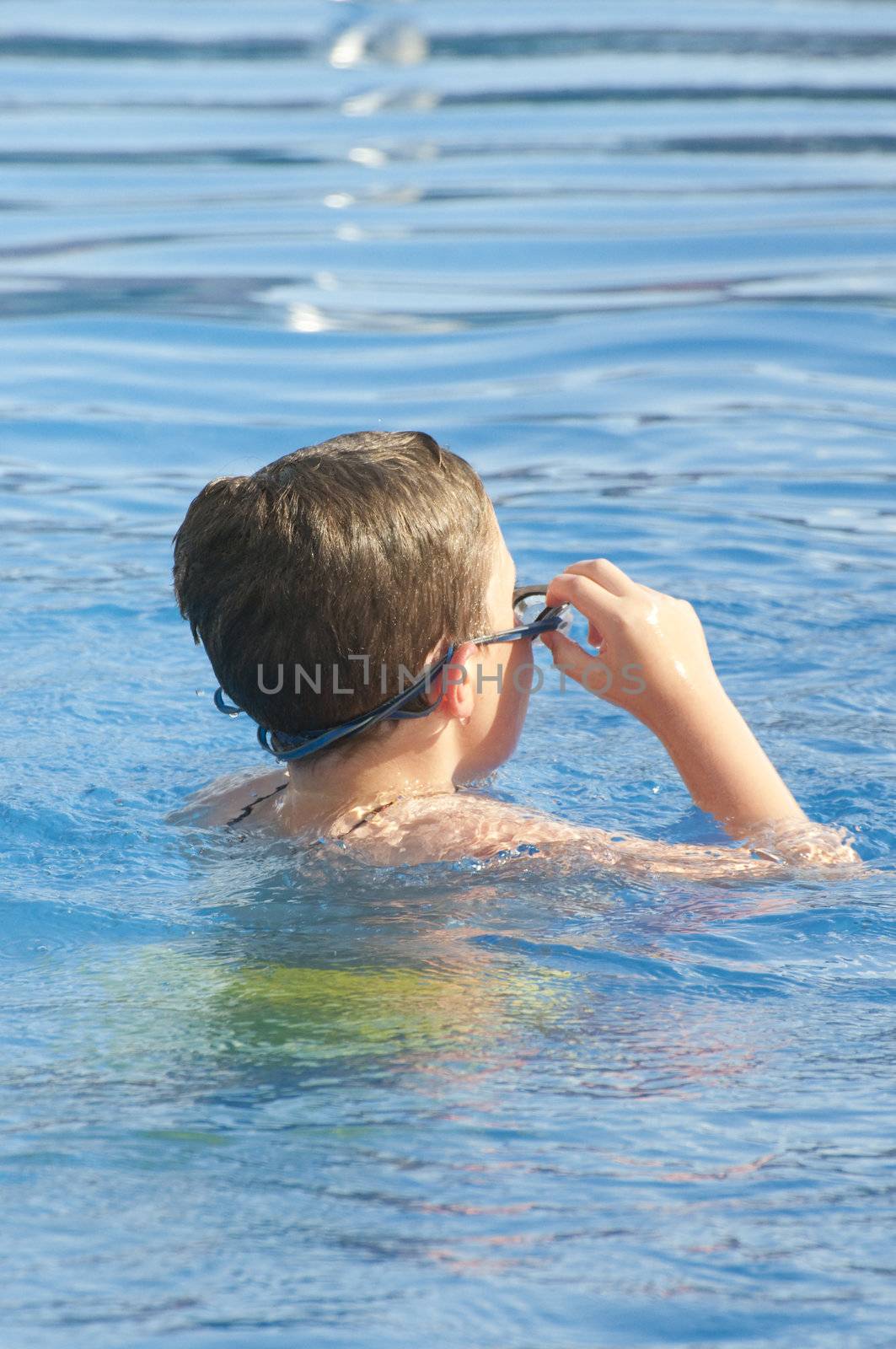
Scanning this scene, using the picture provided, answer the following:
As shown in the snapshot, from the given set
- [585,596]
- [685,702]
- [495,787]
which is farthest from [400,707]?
[495,787]

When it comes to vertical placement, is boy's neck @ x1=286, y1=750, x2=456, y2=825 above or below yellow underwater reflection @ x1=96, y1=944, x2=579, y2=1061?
above

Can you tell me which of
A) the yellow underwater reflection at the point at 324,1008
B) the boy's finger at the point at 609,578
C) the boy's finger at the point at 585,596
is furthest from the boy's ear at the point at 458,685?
the yellow underwater reflection at the point at 324,1008

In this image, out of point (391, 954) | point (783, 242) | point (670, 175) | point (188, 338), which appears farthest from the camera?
point (670, 175)

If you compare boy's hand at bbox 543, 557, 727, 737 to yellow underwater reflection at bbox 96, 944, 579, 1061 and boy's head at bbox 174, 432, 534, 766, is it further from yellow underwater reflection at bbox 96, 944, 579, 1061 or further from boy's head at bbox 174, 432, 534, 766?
yellow underwater reflection at bbox 96, 944, 579, 1061

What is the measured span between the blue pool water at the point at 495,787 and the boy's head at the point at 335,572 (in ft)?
1.38

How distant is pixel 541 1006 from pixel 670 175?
1054 cm

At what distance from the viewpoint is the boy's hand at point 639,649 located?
356 centimetres

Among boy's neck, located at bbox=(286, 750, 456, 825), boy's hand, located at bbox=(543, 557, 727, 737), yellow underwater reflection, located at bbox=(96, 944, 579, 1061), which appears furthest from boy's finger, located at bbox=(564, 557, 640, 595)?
yellow underwater reflection, located at bbox=(96, 944, 579, 1061)

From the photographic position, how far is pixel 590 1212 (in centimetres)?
230

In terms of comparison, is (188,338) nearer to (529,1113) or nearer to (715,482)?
(715,482)

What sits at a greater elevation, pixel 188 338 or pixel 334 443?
pixel 188 338

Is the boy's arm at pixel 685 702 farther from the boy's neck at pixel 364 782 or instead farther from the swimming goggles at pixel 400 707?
the boy's neck at pixel 364 782

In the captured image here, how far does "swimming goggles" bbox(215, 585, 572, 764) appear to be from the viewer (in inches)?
134

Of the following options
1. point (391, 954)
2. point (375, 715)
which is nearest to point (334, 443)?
point (375, 715)
